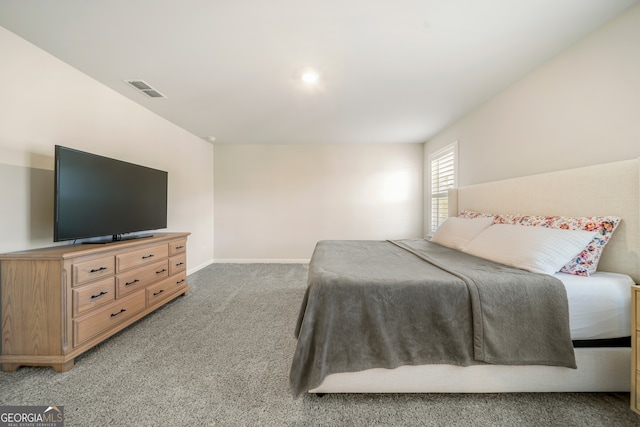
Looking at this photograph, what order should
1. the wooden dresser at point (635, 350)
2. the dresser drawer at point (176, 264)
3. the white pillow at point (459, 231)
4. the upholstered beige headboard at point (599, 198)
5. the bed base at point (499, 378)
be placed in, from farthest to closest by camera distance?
the dresser drawer at point (176, 264) → the white pillow at point (459, 231) → the upholstered beige headboard at point (599, 198) → the bed base at point (499, 378) → the wooden dresser at point (635, 350)

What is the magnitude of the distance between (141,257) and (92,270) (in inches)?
19.1

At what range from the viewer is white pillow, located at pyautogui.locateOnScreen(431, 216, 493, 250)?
7.49 ft

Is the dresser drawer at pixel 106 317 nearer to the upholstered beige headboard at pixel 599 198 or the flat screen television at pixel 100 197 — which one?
the flat screen television at pixel 100 197

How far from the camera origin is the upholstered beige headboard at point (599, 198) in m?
1.39

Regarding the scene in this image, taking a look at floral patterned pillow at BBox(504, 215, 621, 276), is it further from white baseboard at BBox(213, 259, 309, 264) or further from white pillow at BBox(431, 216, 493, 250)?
white baseboard at BBox(213, 259, 309, 264)

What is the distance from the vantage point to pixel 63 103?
6.61ft

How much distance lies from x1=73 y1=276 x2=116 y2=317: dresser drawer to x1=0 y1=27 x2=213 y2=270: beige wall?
608 millimetres

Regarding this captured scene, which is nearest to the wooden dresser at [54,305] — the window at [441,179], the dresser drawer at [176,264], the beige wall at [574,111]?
the dresser drawer at [176,264]

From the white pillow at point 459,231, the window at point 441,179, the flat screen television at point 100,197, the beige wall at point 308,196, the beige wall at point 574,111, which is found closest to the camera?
the beige wall at point 574,111

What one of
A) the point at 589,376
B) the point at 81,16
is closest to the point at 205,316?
the point at 81,16

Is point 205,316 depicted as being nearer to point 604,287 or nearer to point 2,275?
point 2,275

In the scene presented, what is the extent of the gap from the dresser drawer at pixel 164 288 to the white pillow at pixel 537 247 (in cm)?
316

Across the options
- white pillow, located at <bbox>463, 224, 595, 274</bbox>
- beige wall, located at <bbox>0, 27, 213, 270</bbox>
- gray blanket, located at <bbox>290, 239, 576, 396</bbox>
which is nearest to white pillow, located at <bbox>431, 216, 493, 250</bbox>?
white pillow, located at <bbox>463, 224, 595, 274</bbox>

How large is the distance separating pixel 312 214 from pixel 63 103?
3.50m
